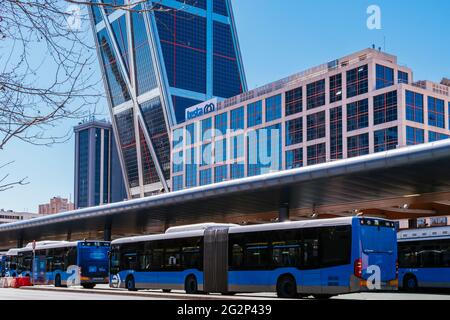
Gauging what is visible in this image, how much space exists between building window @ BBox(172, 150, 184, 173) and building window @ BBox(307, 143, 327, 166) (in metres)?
39.3

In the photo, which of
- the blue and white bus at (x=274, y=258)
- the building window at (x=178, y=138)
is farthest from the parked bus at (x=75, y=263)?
the building window at (x=178, y=138)

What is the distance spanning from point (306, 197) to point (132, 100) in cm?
13014

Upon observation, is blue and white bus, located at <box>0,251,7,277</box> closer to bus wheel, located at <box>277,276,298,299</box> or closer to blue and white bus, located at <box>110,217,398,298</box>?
blue and white bus, located at <box>110,217,398,298</box>

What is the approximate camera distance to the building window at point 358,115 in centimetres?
10356

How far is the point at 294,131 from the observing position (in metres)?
115

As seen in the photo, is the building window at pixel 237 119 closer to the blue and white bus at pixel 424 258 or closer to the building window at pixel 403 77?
the building window at pixel 403 77

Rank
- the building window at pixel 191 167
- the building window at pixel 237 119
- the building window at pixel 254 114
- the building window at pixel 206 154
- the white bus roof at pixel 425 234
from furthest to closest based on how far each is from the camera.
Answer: the building window at pixel 191 167 → the building window at pixel 206 154 → the building window at pixel 237 119 → the building window at pixel 254 114 → the white bus roof at pixel 425 234

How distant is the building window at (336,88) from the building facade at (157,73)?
55027 millimetres

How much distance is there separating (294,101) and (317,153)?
10.3 m

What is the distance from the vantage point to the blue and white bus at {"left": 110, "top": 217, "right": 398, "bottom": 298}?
23.4 metres

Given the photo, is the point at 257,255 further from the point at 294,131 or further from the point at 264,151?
the point at 264,151

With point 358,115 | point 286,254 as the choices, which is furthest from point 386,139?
point 286,254

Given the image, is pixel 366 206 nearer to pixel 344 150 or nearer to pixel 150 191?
pixel 344 150
